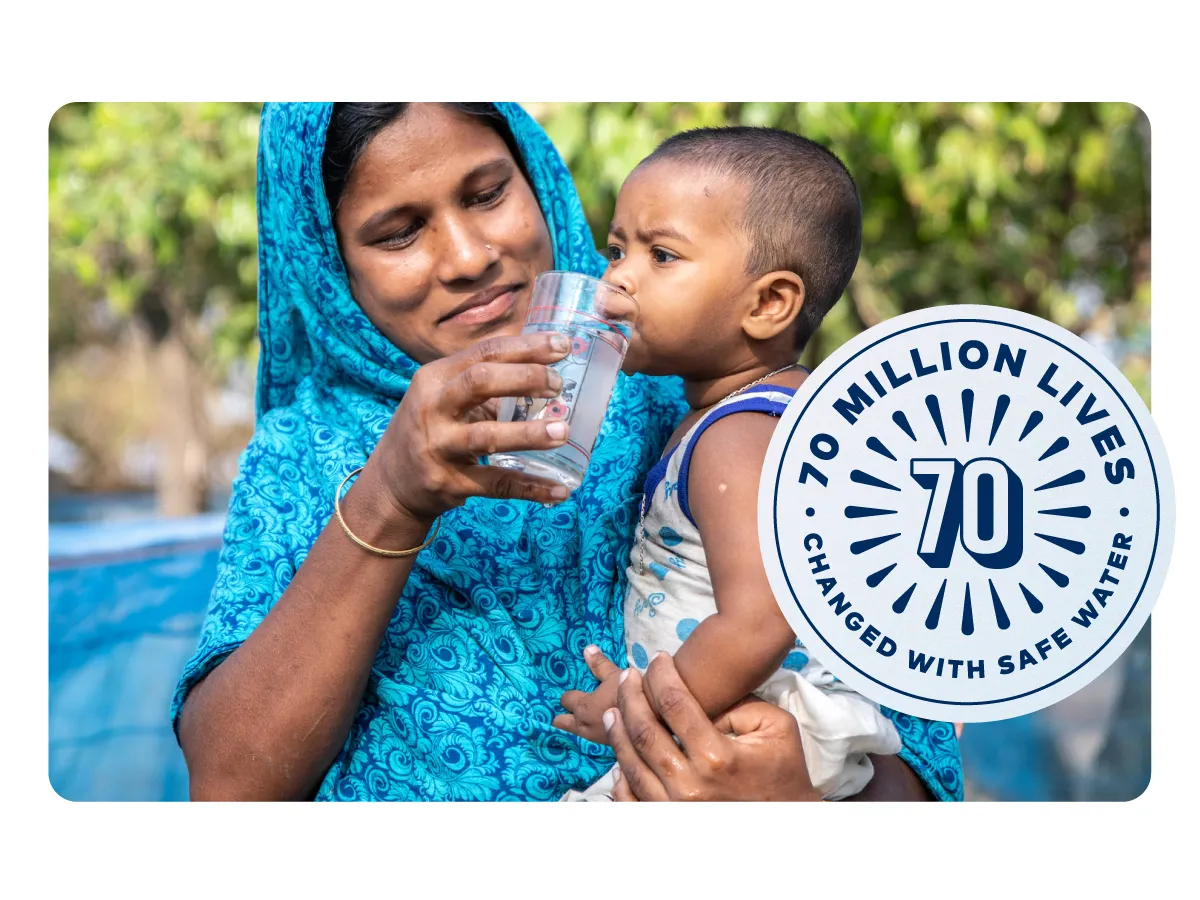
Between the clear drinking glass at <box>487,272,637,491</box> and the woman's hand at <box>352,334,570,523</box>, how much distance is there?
0.07 feet

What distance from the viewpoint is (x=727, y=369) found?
5.58 feet

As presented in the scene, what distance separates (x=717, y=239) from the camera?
5.40ft

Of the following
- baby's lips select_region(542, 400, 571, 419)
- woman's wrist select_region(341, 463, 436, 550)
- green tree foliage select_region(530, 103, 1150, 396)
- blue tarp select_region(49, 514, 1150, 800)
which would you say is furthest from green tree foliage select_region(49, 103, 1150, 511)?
woman's wrist select_region(341, 463, 436, 550)

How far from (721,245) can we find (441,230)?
39 centimetres

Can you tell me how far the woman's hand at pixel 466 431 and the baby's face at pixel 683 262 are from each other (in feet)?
0.87

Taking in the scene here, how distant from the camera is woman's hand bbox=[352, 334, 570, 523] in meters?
1.37

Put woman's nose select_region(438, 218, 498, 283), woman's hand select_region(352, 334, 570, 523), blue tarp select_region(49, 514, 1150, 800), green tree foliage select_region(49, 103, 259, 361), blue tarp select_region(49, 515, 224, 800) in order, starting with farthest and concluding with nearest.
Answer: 1. green tree foliage select_region(49, 103, 259, 361)
2. blue tarp select_region(49, 515, 224, 800)
3. blue tarp select_region(49, 514, 1150, 800)
4. woman's nose select_region(438, 218, 498, 283)
5. woman's hand select_region(352, 334, 570, 523)

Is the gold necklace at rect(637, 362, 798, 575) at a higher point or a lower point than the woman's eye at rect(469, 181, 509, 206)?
lower

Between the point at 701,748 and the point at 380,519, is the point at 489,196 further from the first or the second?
the point at 701,748

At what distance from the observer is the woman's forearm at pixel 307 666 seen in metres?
1.51

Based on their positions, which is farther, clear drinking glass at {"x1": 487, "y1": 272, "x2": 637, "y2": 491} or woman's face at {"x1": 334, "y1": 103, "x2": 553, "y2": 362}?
woman's face at {"x1": 334, "y1": 103, "x2": 553, "y2": 362}

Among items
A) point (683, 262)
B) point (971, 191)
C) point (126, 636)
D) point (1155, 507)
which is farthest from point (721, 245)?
point (971, 191)

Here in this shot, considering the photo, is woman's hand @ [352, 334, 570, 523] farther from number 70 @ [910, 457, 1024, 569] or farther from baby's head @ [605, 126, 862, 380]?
number 70 @ [910, 457, 1024, 569]

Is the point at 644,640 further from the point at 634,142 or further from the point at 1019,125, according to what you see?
the point at 1019,125
